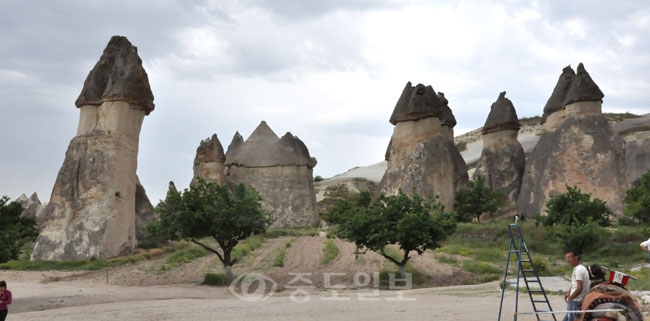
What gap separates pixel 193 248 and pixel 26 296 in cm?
1190

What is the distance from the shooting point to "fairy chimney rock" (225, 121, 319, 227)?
118 feet

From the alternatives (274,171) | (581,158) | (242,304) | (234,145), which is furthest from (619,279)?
(234,145)

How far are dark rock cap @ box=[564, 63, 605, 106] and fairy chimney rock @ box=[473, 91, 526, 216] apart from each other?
5332 mm

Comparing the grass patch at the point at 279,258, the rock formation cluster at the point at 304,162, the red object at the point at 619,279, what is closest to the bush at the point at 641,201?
the rock formation cluster at the point at 304,162

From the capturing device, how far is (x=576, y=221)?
18719 mm

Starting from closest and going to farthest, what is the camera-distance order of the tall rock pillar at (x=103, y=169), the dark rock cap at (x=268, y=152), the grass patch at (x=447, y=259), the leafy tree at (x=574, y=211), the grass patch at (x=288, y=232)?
the grass patch at (x=447, y=259) < the leafy tree at (x=574, y=211) < the tall rock pillar at (x=103, y=169) < the grass patch at (x=288, y=232) < the dark rock cap at (x=268, y=152)

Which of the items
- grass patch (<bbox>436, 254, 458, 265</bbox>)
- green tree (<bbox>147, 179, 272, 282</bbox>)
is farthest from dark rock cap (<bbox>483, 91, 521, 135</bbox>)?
green tree (<bbox>147, 179, 272, 282</bbox>)

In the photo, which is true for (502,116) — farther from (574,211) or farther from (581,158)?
(574,211)

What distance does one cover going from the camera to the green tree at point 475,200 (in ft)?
91.5

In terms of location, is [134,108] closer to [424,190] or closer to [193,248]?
[193,248]

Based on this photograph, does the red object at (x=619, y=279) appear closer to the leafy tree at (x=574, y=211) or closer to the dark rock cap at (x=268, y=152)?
the leafy tree at (x=574, y=211)

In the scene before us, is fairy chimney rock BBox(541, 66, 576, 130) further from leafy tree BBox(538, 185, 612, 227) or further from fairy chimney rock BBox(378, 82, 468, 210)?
leafy tree BBox(538, 185, 612, 227)

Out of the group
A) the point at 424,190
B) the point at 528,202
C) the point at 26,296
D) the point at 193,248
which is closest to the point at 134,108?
the point at 193,248

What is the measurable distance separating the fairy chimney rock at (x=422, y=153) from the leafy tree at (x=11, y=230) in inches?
699
